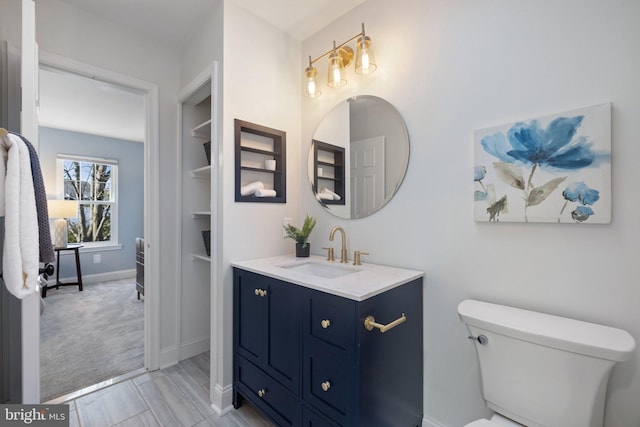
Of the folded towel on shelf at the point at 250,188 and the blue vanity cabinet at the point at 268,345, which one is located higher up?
the folded towel on shelf at the point at 250,188

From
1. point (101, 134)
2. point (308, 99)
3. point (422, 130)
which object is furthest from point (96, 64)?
point (101, 134)

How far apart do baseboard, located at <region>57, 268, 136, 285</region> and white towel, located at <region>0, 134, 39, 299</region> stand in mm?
4390

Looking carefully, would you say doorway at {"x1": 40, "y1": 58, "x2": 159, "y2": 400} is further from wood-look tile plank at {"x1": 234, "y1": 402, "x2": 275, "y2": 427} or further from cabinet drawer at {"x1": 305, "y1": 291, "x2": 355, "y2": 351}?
cabinet drawer at {"x1": 305, "y1": 291, "x2": 355, "y2": 351}

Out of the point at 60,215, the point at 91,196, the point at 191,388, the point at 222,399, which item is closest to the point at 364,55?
the point at 222,399

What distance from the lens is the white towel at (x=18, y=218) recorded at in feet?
3.37

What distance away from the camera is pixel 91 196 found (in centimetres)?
480

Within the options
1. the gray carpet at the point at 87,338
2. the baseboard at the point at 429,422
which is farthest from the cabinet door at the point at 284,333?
the gray carpet at the point at 87,338

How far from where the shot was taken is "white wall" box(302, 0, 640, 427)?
1.01m

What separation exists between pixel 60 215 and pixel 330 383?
485 cm

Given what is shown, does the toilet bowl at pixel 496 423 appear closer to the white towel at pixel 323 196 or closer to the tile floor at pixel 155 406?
the tile floor at pixel 155 406

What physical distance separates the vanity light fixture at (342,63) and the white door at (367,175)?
432mm

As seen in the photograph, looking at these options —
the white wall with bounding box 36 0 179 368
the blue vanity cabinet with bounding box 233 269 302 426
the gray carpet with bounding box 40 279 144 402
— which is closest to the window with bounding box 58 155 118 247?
the gray carpet with bounding box 40 279 144 402

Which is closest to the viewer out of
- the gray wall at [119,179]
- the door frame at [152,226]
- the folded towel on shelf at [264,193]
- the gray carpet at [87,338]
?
the folded towel on shelf at [264,193]

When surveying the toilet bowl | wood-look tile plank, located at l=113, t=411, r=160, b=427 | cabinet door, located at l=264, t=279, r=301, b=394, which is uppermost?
cabinet door, located at l=264, t=279, r=301, b=394
